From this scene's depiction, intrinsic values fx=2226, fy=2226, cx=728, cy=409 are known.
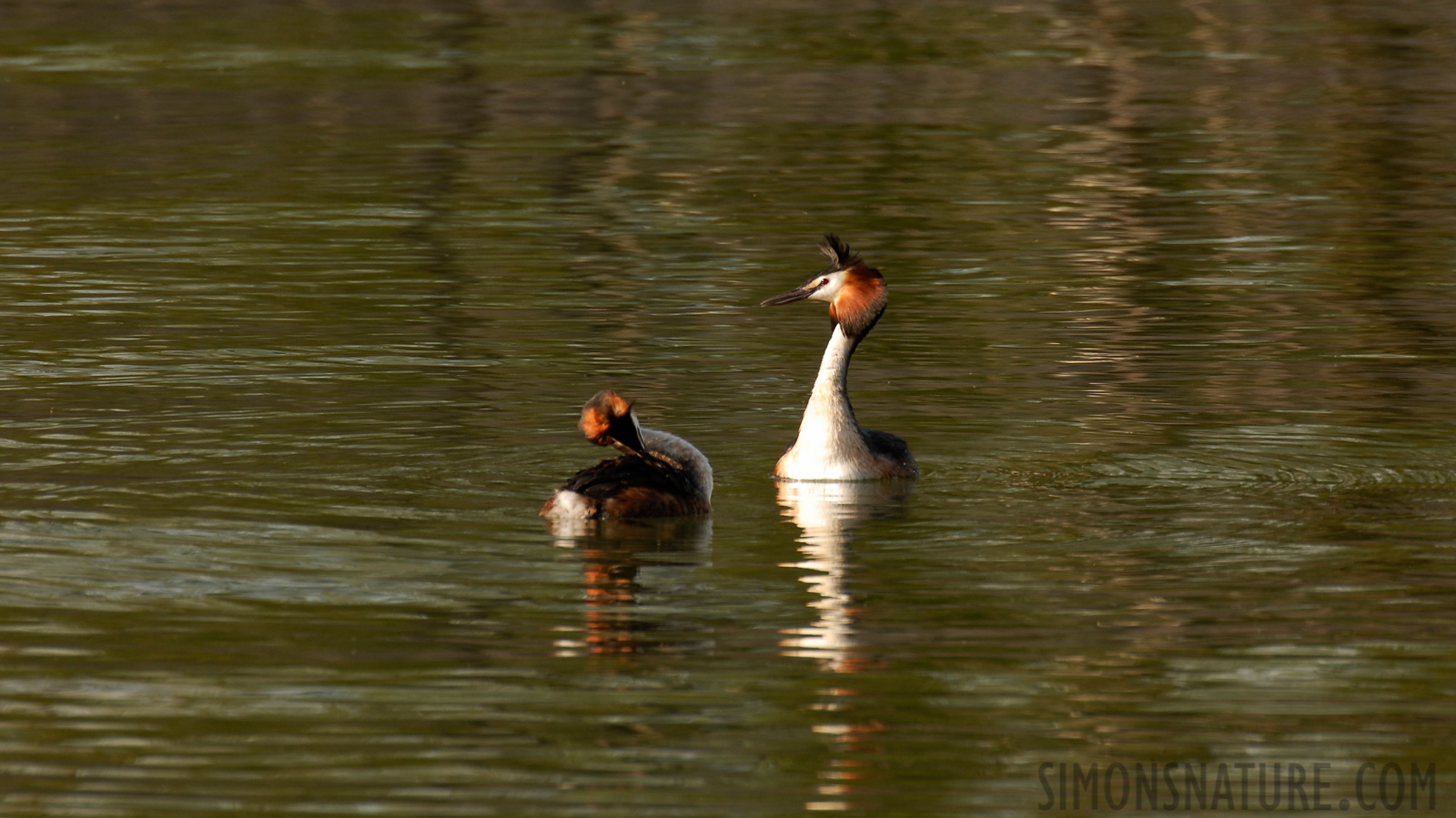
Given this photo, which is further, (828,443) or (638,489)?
(828,443)

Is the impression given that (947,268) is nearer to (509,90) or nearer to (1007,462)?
(1007,462)

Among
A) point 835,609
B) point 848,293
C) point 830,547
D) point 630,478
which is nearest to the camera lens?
point 835,609

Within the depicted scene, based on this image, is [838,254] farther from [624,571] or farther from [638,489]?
[624,571]

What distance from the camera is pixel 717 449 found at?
12961 mm

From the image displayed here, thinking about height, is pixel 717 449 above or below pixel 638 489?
below

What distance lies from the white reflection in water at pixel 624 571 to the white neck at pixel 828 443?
1012 millimetres

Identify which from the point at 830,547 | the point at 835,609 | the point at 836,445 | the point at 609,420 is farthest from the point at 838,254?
the point at 835,609

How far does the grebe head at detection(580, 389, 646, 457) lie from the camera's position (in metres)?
11.0

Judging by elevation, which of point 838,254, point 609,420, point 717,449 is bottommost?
point 717,449

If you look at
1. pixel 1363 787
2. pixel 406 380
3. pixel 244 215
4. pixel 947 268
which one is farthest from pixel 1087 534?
pixel 244 215

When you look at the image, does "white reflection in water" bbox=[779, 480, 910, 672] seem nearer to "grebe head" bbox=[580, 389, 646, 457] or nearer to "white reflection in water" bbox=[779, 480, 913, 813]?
"white reflection in water" bbox=[779, 480, 913, 813]

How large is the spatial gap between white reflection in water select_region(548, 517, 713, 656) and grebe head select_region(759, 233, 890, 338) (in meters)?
1.85

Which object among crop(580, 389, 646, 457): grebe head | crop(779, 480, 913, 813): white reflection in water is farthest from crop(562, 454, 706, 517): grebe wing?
crop(779, 480, 913, 813): white reflection in water

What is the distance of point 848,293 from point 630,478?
2240 millimetres
